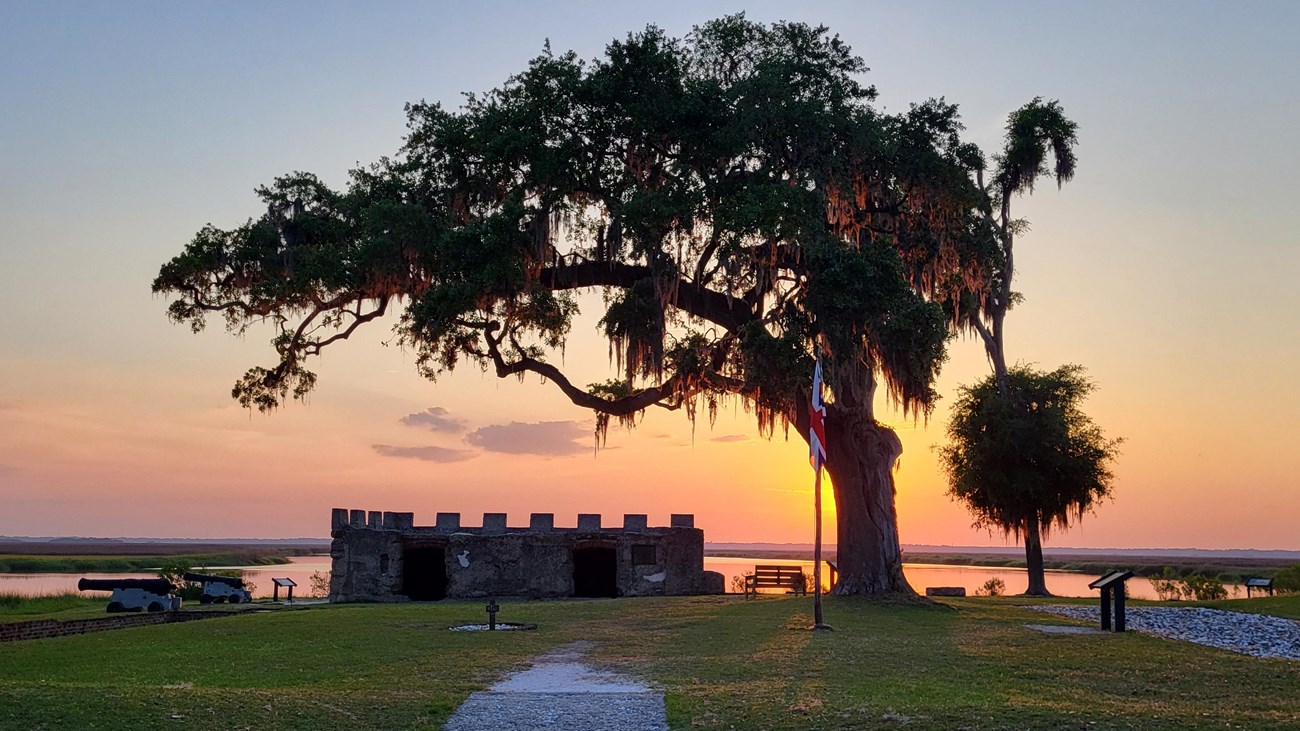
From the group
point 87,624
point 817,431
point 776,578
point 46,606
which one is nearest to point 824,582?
point 776,578

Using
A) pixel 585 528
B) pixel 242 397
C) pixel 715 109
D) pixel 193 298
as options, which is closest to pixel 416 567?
pixel 585 528

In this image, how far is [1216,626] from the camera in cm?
2141

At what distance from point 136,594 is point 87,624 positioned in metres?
5.94

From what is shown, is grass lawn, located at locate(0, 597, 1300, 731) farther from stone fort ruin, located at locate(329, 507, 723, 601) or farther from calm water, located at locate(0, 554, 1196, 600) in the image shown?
calm water, located at locate(0, 554, 1196, 600)

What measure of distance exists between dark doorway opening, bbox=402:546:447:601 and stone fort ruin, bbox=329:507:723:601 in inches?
80.8

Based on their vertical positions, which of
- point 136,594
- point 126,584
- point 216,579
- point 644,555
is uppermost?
point 644,555

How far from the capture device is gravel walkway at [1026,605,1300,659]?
1809 centimetres

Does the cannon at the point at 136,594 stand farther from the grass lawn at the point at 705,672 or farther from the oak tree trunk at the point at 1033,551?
the oak tree trunk at the point at 1033,551

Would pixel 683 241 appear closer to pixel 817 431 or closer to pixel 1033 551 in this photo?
pixel 817 431

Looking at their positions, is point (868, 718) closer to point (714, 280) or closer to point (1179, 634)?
point (1179, 634)

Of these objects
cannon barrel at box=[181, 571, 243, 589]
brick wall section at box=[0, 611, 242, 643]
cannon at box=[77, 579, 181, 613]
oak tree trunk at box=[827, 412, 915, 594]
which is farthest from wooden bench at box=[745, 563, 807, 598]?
cannon at box=[77, 579, 181, 613]

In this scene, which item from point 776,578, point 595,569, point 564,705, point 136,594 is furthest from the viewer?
point 595,569

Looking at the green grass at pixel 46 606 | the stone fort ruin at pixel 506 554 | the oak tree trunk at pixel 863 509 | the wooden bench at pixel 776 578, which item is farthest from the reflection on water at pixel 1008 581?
the green grass at pixel 46 606

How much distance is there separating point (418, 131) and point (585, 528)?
43.5 feet
